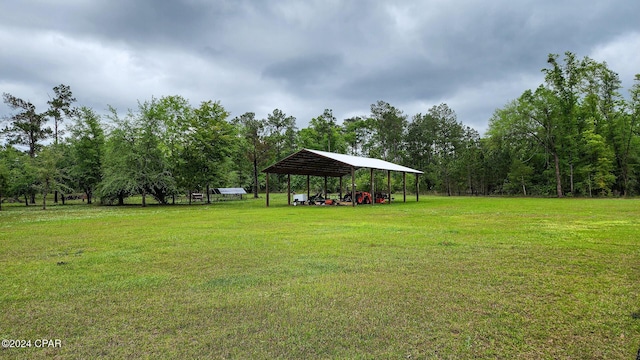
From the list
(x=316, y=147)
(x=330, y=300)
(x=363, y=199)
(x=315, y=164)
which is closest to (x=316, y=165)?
(x=315, y=164)

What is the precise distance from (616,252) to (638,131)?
42.8m

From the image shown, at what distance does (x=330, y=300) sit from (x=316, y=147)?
50.2 m

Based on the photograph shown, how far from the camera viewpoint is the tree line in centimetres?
2822

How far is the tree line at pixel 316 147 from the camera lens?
2822 cm

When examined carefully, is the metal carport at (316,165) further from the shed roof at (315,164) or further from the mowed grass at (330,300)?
the mowed grass at (330,300)

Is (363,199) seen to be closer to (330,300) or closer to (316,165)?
(316,165)

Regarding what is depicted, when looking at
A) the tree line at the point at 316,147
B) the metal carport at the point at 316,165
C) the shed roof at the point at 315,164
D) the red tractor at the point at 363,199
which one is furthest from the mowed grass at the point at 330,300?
the tree line at the point at 316,147

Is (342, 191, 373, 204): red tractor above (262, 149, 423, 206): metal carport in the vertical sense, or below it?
below

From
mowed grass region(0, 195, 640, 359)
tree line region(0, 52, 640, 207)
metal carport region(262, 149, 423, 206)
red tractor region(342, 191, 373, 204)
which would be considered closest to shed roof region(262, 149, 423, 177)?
metal carport region(262, 149, 423, 206)

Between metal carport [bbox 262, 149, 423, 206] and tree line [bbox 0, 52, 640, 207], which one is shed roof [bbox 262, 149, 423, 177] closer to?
metal carport [bbox 262, 149, 423, 206]

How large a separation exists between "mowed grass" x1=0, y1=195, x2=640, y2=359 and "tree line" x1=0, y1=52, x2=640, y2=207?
2202cm

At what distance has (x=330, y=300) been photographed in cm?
413

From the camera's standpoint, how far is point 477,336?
3131mm

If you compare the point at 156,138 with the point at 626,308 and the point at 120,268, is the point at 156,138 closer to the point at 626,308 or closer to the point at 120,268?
the point at 120,268
